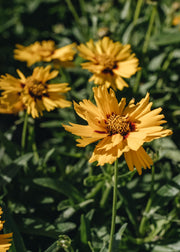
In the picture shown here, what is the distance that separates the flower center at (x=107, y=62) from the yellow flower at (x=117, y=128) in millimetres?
506

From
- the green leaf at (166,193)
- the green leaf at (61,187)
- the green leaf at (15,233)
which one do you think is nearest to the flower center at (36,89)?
the green leaf at (61,187)

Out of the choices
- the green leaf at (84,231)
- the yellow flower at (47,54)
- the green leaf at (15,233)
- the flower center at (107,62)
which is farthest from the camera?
the yellow flower at (47,54)

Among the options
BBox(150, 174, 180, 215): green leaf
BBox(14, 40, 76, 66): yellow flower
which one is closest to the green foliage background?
BBox(150, 174, 180, 215): green leaf

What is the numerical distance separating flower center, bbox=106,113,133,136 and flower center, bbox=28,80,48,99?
0.50 metres

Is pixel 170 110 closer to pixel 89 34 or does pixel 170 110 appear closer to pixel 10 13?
pixel 89 34

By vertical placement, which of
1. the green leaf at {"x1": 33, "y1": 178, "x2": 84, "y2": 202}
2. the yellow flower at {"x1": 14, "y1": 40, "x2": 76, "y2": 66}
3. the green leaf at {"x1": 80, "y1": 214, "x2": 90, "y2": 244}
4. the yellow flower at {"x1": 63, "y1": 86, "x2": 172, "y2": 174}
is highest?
the yellow flower at {"x1": 14, "y1": 40, "x2": 76, "y2": 66}

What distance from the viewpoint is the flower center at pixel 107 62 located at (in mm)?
1594

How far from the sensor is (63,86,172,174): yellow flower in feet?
3.13

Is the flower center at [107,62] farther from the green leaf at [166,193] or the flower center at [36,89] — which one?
the green leaf at [166,193]

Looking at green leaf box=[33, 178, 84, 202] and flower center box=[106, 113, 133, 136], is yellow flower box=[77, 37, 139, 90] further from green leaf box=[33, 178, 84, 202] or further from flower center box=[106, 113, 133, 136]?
green leaf box=[33, 178, 84, 202]

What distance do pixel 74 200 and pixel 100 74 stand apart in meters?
0.66

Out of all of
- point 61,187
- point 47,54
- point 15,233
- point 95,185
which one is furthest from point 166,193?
point 47,54

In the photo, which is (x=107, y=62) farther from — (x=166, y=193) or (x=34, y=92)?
(x=166, y=193)

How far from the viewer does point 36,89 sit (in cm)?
146
